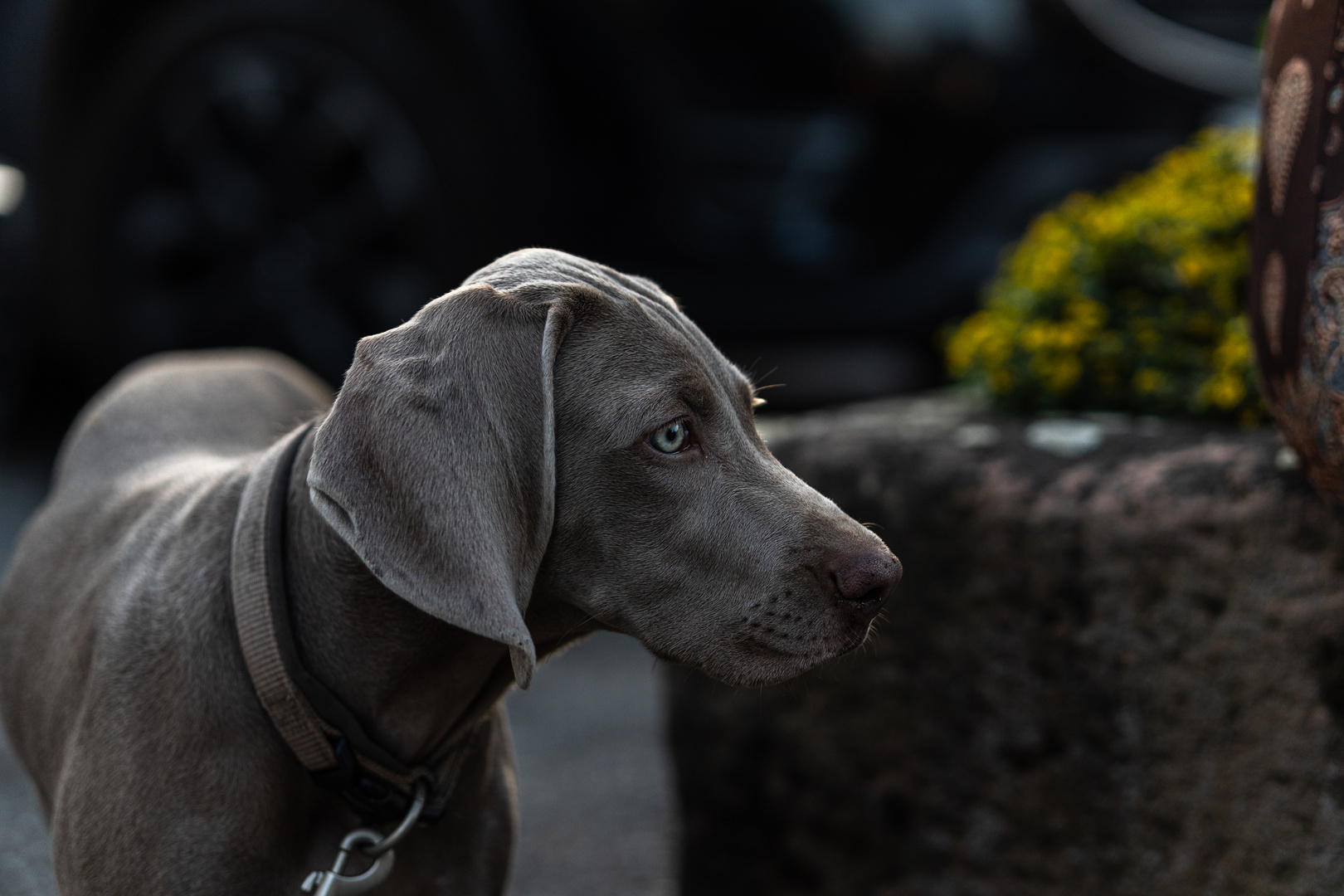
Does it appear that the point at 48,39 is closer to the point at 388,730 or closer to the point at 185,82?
the point at 185,82

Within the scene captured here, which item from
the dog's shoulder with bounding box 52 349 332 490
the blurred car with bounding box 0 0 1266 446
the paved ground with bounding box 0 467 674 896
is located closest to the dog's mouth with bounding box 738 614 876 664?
the dog's shoulder with bounding box 52 349 332 490

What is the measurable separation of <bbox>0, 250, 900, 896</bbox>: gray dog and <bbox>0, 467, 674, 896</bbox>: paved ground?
1645 millimetres

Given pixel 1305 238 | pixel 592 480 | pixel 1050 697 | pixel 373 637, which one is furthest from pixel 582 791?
pixel 1305 238

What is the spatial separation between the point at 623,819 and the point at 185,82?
11.9ft

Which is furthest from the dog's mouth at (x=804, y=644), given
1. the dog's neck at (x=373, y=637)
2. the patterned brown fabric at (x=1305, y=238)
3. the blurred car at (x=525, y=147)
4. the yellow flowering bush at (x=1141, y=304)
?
the blurred car at (x=525, y=147)

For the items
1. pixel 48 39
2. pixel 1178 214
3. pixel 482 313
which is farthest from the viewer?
pixel 48 39

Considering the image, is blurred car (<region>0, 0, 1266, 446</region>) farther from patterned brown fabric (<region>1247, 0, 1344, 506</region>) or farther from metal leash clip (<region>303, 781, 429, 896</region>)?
metal leash clip (<region>303, 781, 429, 896</region>)

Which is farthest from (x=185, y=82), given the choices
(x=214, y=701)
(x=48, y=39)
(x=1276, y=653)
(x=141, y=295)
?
(x=1276, y=653)

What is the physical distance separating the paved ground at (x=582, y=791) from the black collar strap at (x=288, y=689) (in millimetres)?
1753

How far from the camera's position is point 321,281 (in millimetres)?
5324

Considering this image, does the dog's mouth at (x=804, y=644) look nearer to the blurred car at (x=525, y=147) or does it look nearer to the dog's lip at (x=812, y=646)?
the dog's lip at (x=812, y=646)

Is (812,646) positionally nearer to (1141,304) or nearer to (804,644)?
(804,644)

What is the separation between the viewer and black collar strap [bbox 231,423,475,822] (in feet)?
6.24

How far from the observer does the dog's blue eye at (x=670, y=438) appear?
1.92 metres
